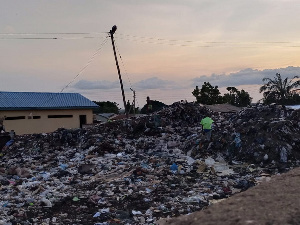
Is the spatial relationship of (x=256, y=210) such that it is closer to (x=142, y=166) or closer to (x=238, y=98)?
(x=142, y=166)

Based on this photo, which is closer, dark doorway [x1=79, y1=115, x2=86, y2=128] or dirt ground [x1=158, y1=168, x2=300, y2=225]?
dirt ground [x1=158, y1=168, x2=300, y2=225]

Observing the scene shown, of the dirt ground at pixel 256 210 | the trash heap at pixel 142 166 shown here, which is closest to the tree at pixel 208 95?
the trash heap at pixel 142 166

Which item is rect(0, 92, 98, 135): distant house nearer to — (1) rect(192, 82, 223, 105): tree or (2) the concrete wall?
(2) the concrete wall

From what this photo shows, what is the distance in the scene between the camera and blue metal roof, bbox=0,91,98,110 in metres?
23.4

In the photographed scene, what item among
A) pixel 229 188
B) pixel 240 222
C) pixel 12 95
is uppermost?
pixel 12 95

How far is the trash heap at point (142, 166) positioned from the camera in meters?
6.28

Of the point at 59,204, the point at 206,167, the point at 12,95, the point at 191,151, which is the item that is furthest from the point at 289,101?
the point at 59,204

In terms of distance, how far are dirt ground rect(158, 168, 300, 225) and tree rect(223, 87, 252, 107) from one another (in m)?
32.8

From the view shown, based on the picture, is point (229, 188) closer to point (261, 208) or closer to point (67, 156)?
point (261, 208)

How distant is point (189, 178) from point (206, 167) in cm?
110

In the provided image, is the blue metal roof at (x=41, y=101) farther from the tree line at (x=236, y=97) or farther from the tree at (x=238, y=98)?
the tree at (x=238, y=98)

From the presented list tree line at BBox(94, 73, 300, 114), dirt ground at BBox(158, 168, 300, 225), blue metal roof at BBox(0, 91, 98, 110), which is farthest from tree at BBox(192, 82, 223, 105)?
dirt ground at BBox(158, 168, 300, 225)

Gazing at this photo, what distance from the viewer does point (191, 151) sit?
1130 cm

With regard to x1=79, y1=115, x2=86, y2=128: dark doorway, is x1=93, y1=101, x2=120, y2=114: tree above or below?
above
